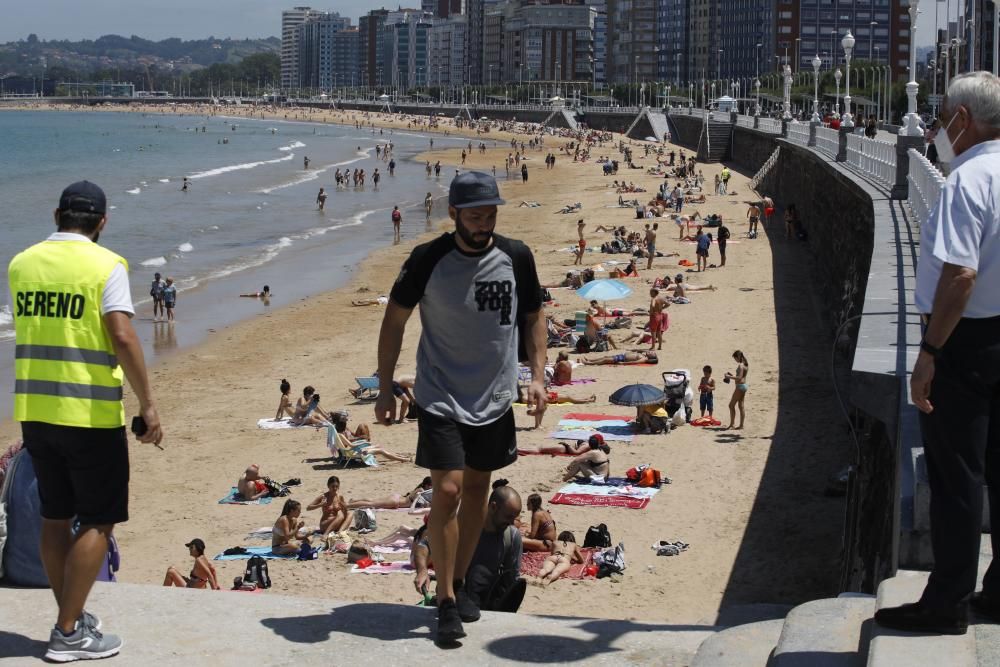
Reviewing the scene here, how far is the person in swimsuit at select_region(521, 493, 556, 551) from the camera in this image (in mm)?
10398

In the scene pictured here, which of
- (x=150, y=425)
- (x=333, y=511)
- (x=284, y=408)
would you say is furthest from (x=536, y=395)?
(x=284, y=408)

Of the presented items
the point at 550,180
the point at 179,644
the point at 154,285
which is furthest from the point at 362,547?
the point at 550,180

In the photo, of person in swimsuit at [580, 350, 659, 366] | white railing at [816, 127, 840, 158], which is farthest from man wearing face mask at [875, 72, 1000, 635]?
white railing at [816, 127, 840, 158]

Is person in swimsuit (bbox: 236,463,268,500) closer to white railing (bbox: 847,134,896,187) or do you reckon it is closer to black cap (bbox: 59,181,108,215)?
black cap (bbox: 59,181,108,215)

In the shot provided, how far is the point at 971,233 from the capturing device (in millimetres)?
3375

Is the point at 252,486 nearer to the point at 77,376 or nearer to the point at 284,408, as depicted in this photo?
the point at 284,408

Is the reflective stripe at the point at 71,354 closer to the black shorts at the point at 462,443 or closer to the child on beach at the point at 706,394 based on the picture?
the black shorts at the point at 462,443

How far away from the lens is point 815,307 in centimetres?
2233

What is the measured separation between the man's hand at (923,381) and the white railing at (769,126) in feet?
147

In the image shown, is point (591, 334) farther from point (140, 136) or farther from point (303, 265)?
point (140, 136)

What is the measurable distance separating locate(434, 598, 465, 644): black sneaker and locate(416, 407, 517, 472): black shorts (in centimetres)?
46

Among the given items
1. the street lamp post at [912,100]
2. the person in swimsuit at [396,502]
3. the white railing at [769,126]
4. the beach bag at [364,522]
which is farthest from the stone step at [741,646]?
the white railing at [769,126]

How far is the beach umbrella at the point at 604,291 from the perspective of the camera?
2086 cm

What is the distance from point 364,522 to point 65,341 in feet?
24.4
